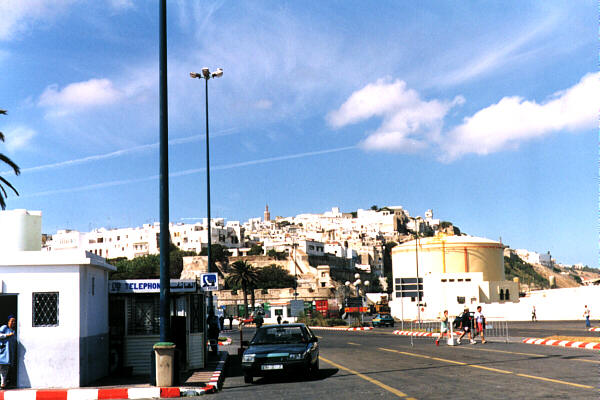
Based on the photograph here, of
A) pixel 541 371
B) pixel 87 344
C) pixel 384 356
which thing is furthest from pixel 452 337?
pixel 87 344

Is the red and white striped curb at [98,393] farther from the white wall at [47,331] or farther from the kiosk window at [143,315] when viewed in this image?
the kiosk window at [143,315]

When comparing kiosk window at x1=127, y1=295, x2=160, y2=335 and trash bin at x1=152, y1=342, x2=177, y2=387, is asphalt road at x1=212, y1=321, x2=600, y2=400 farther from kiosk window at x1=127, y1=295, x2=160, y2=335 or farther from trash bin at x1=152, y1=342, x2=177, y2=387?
kiosk window at x1=127, y1=295, x2=160, y2=335

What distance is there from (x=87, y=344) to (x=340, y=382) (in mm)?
6477

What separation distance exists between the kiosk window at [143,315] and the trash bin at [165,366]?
13.6 ft

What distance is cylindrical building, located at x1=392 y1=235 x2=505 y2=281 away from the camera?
102562 mm

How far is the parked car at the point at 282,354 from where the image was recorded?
17.0 meters

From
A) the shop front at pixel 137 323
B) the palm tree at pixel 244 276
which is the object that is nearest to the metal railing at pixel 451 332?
the shop front at pixel 137 323

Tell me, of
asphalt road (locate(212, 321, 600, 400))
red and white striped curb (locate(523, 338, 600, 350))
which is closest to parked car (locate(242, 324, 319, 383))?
asphalt road (locate(212, 321, 600, 400))

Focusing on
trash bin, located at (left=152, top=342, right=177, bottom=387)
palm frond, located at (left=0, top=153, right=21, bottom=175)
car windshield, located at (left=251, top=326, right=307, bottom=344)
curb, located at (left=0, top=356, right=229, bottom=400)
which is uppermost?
palm frond, located at (left=0, top=153, right=21, bottom=175)

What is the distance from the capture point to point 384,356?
2514 cm

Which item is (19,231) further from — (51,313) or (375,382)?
(375,382)

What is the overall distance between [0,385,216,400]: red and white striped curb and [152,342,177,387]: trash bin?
0.42 meters

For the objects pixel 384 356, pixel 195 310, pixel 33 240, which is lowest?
pixel 384 356

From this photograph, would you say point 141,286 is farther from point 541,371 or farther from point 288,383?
point 541,371
